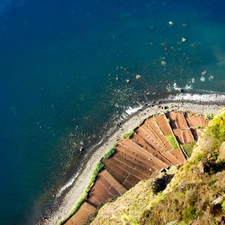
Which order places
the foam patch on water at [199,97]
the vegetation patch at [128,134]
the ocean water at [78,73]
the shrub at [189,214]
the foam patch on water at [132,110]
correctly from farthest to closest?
the foam patch on water at [199,97] < the foam patch on water at [132,110] < the ocean water at [78,73] < the vegetation patch at [128,134] < the shrub at [189,214]

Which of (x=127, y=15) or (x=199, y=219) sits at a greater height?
(x=127, y=15)

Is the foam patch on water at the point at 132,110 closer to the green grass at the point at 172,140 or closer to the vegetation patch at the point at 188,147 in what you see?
the green grass at the point at 172,140

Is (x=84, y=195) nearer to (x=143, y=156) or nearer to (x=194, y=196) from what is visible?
(x=143, y=156)

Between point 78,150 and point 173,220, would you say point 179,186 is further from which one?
point 78,150

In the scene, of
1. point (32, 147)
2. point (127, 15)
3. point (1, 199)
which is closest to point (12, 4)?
point (127, 15)

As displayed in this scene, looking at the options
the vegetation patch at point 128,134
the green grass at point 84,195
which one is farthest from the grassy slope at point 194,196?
the vegetation patch at point 128,134
